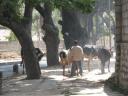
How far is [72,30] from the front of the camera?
33406 millimetres

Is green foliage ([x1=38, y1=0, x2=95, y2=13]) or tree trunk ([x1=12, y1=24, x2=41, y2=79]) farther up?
green foliage ([x1=38, y1=0, x2=95, y2=13])

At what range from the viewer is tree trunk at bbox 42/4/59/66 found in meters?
32.6

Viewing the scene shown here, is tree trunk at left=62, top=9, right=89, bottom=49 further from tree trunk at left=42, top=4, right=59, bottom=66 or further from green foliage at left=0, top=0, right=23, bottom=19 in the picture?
green foliage at left=0, top=0, right=23, bottom=19

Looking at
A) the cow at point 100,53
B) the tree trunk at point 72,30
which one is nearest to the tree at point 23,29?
the cow at point 100,53

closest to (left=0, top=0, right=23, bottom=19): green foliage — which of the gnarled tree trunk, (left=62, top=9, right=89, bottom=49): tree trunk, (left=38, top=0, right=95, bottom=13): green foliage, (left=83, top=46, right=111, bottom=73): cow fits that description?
(left=38, top=0, right=95, bottom=13): green foliage

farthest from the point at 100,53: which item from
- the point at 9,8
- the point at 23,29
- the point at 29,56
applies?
the point at 9,8

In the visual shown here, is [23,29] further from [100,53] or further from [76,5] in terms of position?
[100,53]

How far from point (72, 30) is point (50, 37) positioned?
1.60m

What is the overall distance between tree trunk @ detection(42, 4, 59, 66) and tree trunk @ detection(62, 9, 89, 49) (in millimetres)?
753

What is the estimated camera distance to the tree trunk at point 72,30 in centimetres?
3291

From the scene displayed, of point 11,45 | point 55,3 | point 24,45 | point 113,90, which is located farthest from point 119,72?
point 11,45

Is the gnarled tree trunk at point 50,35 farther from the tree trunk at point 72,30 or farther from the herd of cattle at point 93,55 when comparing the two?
the herd of cattle at point 93,55

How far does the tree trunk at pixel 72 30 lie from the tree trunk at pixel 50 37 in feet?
2.47

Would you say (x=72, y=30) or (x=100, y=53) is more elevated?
(x=72, y=30)
